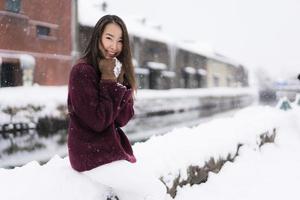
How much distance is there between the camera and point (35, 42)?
1752cm

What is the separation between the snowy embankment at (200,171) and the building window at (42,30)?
1293 cm

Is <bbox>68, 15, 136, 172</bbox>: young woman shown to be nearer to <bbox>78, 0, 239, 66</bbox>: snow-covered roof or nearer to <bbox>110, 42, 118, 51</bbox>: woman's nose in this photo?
<bbox>110, 42, 118, 51</bbox>: woman's nose

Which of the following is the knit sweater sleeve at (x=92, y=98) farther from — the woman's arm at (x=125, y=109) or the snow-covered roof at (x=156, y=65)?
the snow-covered roof at (x=156, y=65)

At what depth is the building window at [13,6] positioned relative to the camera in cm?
1644

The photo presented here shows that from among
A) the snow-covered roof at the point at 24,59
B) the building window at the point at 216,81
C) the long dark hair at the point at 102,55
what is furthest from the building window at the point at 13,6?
the building window at the point at 216,81

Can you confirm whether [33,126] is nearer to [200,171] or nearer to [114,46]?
[200,171]

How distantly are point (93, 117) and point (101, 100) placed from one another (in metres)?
0.09

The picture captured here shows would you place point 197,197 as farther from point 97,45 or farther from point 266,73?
point 266,73

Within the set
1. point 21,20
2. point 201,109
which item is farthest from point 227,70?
point 21,20

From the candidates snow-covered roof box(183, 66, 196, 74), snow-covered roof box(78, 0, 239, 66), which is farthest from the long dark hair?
snow-covered roof box(183, 66, 196, 74)

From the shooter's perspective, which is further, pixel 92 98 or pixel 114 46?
pixel 114 46

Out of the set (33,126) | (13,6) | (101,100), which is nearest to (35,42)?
(13,6)

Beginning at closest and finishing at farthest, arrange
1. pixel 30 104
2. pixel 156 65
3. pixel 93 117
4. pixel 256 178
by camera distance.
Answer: pixel 93 117, pixel 256 178, pixel 30 104, pixel 156 65

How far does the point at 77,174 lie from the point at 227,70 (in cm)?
4578
